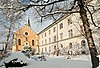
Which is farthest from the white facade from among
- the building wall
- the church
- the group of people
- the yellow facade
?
the group of people

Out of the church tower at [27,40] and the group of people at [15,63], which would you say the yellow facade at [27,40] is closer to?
the church tower at [27,40]

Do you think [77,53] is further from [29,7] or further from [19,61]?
[29,7]

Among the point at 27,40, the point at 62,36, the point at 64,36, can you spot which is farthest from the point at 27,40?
the point at 64,36

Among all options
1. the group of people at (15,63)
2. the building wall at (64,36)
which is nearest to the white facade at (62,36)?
the building wall at (64,36)

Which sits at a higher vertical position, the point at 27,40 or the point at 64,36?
the point at 27,40

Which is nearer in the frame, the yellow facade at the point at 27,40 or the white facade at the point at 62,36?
the white facade at the point at 62,36

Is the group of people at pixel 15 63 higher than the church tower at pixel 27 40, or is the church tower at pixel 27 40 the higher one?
the church tower at pixel 27 40

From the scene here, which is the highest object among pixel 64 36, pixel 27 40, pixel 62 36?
pixel 27 40

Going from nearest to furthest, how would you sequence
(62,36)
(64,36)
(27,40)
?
(64,36) → (62,36) → (27,40)

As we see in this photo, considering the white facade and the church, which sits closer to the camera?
the white facade

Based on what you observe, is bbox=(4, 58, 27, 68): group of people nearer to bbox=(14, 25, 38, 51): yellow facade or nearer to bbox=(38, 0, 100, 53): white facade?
bbox=(38, 0, 100, 53): white facade

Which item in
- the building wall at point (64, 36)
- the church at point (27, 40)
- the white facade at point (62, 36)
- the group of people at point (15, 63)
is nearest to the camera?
the group of people at point (15, 63)

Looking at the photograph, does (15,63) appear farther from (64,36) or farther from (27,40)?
(27,40)

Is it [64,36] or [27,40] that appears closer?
[64,36]
